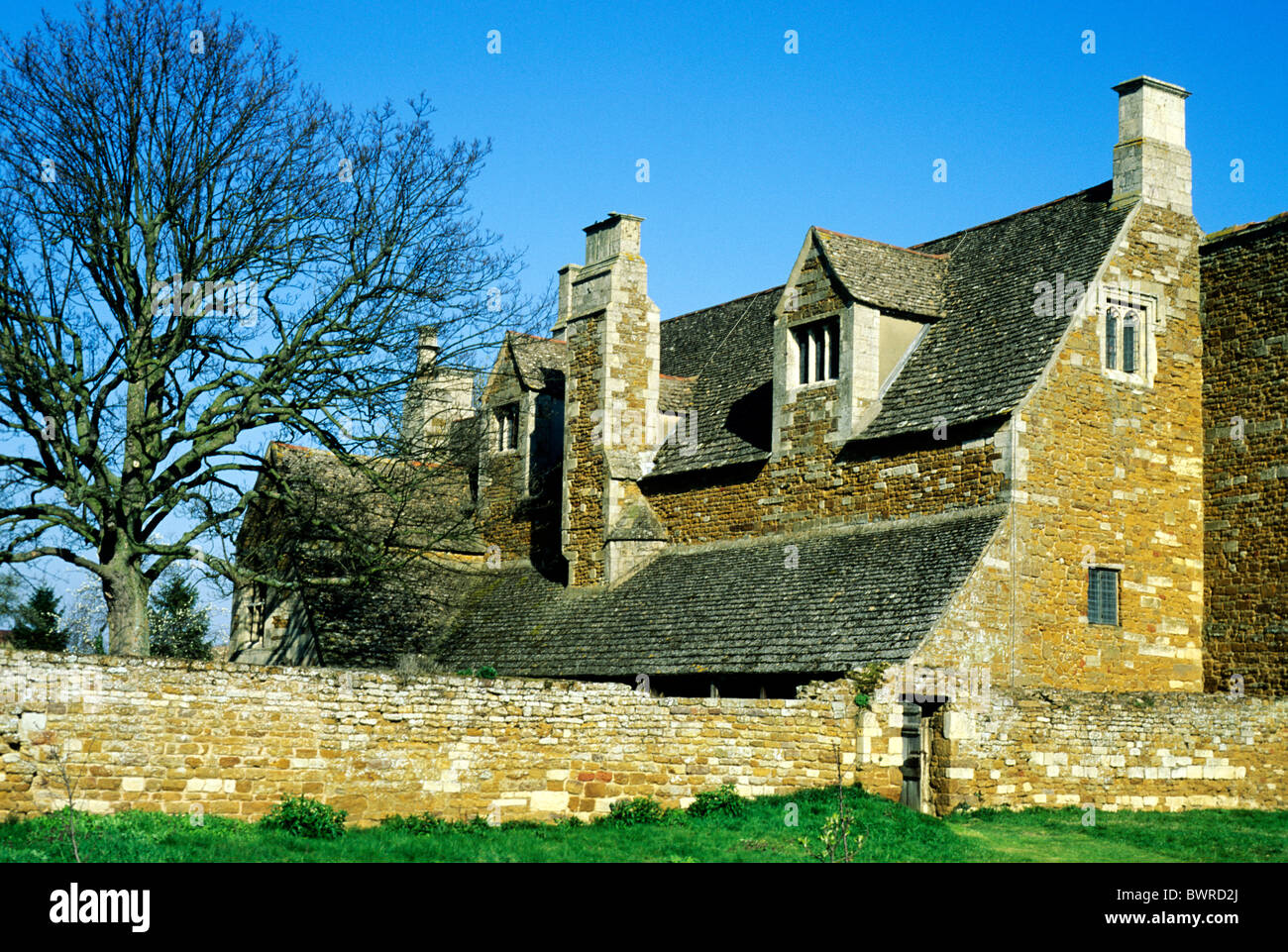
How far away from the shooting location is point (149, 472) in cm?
2458

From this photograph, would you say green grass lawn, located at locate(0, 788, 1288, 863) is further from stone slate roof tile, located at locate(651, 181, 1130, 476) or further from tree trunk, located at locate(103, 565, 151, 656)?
tree trunk, located at locate(103, 565, 151, 656)

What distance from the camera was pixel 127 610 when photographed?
24.0 metres

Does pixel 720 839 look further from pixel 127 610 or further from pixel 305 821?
pixel 127 610

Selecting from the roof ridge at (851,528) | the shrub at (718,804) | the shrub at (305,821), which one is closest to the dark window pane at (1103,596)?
the roof ridge at (851,528)

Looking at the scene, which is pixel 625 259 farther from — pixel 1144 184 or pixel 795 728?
pixel 795 728

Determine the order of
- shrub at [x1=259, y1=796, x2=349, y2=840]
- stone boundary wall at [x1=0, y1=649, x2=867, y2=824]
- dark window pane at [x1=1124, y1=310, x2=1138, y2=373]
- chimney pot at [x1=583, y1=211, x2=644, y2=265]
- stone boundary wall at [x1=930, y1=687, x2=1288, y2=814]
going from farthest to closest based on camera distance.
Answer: chimney pot at [x1=583, y1=211, x2=644, y2=265]
dark window pane at [x1=1124, y1=310, x2=1138, y2=373]
stone boundary wall at [x1=930, y1=687, x2=1288, y2=814]
shrub at [x1=259, y1=796, x2=349, y2=840]
stone boundary wall at [x1=0, y1=649, x2=867, y2=824]

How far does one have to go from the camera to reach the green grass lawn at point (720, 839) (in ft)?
47.5

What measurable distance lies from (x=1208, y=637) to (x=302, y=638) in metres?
18.4

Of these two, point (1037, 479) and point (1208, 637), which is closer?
point (1037, 479)

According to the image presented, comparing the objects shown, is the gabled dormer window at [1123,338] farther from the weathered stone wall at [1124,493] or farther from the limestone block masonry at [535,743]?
the limestone block masonry at [535,743]

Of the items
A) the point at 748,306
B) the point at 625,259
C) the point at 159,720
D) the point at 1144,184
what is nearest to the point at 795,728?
the point at 159,720

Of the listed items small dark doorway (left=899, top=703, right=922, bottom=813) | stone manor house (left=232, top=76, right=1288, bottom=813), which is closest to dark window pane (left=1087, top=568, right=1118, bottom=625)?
stone manor house (left=232, top=76, right=1288, bottom=813)

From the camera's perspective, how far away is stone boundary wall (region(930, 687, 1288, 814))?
790 inches

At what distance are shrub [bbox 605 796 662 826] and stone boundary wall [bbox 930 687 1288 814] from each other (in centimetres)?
408
